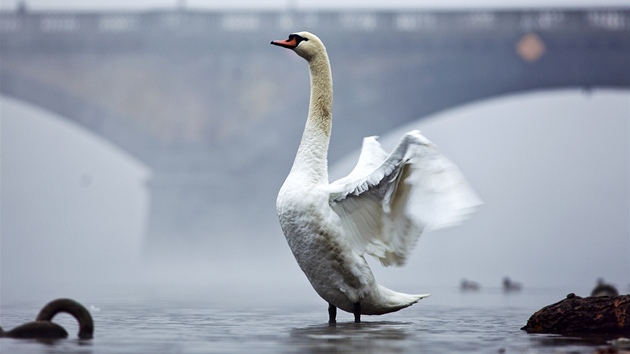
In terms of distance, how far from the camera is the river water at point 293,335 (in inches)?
165

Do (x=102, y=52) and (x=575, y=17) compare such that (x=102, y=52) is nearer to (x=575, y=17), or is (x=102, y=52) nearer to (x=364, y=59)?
(x=364, y=59)

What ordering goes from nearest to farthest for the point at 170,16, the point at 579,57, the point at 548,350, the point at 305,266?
the point at 548,350
the point at 305,266
the point at 579,57
the point at 170,16

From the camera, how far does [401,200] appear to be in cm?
567

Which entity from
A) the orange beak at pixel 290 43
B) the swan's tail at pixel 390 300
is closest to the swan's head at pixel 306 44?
the orange beak at pixel 290 43

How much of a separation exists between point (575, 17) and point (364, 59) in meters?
6.20

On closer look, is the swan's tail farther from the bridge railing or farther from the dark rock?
the bridge railing

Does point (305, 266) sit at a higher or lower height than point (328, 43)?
lower

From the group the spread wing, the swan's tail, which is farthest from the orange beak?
the swan's tail

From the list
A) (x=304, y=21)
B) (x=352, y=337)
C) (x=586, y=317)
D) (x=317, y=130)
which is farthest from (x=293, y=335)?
(x=304, y=21)

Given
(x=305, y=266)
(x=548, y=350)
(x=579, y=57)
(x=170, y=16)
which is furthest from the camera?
(x=170, y=16)

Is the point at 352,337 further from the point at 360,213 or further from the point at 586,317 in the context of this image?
the point at 586,317

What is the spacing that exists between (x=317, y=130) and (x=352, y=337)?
5.80ft

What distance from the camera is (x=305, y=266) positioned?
584 cm

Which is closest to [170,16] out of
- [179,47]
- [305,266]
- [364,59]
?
[179,47]
